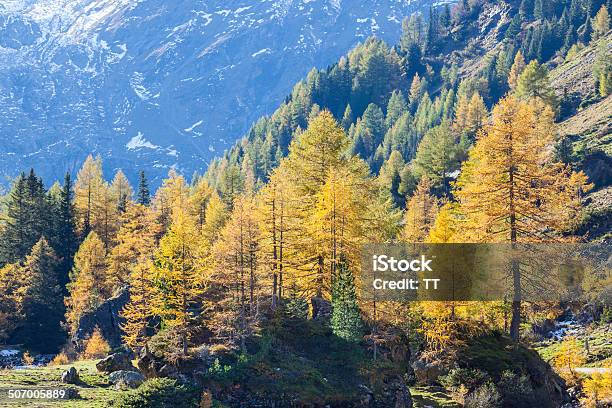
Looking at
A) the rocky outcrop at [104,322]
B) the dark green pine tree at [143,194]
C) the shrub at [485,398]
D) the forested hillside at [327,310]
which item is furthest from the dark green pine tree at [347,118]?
the shrub at [485,398]

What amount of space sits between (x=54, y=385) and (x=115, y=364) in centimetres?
398

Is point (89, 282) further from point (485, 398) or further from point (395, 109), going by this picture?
point (395, 109)

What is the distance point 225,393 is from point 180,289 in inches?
236

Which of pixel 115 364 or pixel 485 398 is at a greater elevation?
pixel 115 364

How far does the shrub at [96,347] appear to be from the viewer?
53781 millimetres

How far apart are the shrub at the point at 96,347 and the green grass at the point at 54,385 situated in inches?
478

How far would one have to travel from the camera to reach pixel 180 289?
121 ft

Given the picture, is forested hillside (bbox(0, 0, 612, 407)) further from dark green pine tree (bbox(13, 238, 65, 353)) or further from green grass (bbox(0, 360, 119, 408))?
green grass (bbox(0, 360, 119, 408))

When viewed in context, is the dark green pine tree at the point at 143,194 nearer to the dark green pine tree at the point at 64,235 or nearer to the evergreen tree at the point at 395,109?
the dark green pine tree at the point at 64,235

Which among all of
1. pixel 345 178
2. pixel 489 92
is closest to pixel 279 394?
pixel 345 178

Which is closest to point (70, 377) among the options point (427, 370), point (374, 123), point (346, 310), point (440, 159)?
point (346, 310)

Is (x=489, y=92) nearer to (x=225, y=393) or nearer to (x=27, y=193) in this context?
(x=27, y=193)

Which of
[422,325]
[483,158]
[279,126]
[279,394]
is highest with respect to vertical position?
[279,126]

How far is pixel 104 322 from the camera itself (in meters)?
60.6
